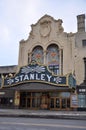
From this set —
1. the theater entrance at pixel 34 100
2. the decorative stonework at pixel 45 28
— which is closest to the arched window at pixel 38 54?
the decorative stonework at pixel 45 28

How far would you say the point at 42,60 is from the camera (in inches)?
1629

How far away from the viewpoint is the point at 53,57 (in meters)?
40.6

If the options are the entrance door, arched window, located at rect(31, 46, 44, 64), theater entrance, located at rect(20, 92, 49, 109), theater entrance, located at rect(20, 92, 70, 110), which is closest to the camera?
theater entrance, located at rect(20, 92, 70, 110)

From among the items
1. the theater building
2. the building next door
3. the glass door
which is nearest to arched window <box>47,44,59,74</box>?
the theater building

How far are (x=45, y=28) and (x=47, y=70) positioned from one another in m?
10.0

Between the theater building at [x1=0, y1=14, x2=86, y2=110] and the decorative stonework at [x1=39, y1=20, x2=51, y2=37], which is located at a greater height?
the decorative stonework at [x1=39, y1=20, x2=51, y2=37]

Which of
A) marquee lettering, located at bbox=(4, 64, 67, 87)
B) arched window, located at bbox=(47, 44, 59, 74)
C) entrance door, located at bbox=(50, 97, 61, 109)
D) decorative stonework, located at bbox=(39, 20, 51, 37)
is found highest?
decorative stonework, located at bbox=(39, 20, 51, 37)

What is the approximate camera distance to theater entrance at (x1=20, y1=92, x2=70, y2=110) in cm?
3769

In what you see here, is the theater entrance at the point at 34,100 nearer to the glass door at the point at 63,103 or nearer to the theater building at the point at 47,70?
the theater building at the point at 47,70

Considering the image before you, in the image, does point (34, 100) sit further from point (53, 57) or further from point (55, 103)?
point (53, 57)

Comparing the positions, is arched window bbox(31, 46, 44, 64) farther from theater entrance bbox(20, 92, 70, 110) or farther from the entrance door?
the entrance door

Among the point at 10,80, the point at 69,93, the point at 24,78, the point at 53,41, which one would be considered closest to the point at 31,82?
the point at 24,78

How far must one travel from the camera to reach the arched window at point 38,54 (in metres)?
41.6

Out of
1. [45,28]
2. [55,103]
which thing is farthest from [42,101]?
[45,28]
